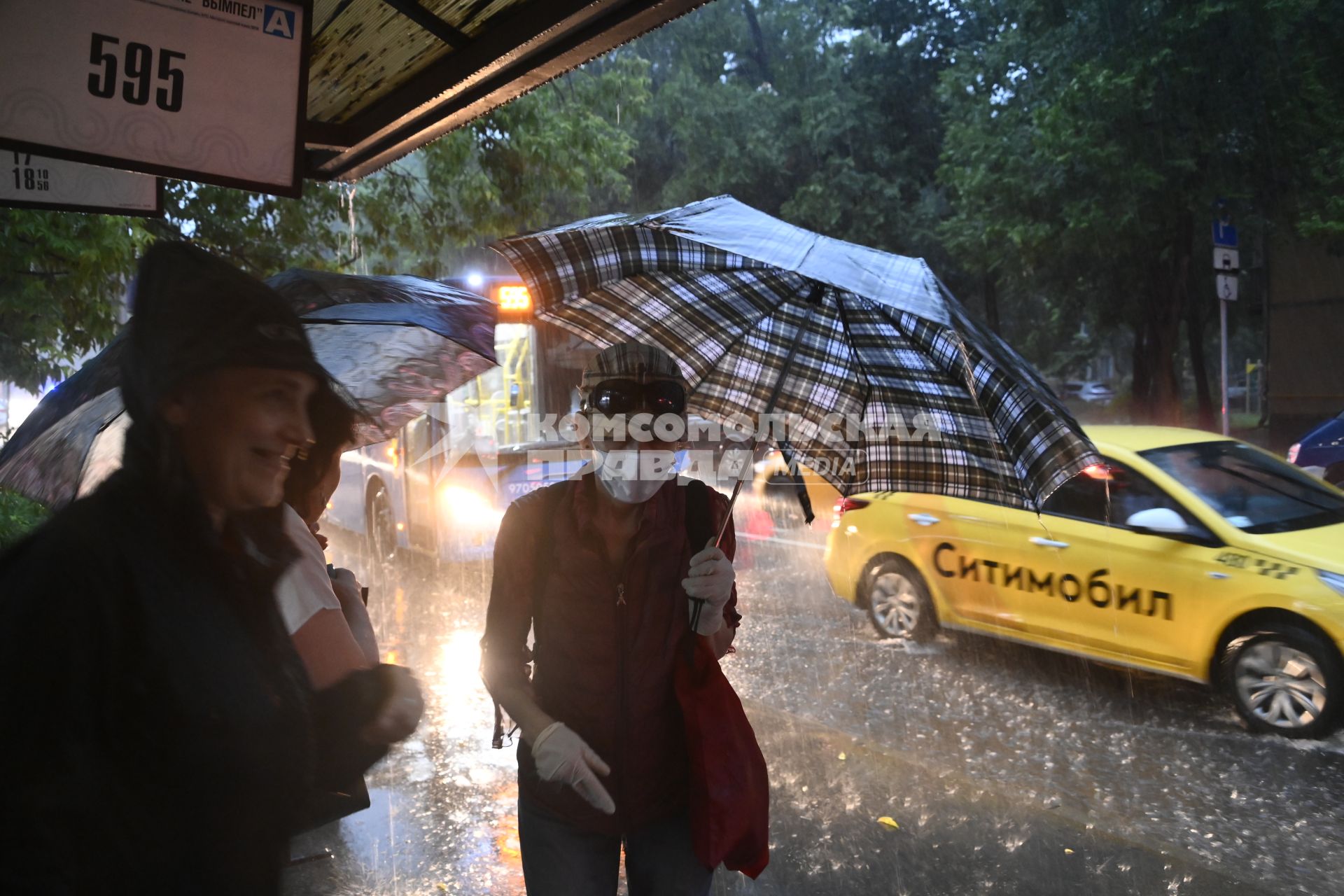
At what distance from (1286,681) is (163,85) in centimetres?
620

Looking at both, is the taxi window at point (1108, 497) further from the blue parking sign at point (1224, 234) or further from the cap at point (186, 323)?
the blue parking sign at point (1224, 234)

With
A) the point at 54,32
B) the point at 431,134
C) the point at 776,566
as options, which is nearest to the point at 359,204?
the point at 776,566

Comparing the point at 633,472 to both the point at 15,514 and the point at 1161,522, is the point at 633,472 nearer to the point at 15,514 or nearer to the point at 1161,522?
the point at 15,514

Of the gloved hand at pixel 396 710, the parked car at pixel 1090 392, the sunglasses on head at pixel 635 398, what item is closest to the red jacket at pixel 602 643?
the sunglasses on head at pixel 635 398

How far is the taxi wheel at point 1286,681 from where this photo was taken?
18.2 ft

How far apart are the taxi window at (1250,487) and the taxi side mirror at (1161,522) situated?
243 millimetres

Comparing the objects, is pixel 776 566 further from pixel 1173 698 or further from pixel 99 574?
pixel 99 574

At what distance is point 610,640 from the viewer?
90.3 inches

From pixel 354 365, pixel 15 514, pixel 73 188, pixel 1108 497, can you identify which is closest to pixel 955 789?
pixel 1108 497

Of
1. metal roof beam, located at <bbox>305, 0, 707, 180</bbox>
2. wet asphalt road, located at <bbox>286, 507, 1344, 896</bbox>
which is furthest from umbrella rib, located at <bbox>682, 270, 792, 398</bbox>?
wet asphalt road, located at <bbox>286, 507, 1344, 896</bbox>

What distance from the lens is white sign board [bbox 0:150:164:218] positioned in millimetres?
3555

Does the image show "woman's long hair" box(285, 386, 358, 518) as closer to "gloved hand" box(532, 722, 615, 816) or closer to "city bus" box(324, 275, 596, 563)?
"gloved hand" box(532, 722, 615, 816)

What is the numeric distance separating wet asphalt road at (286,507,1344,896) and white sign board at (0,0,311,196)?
2.44 meters

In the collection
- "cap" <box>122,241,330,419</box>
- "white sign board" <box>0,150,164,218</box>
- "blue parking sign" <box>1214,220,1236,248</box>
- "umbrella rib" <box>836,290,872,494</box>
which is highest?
"blue parking sign" <box>1214,220,1236,248</box>
